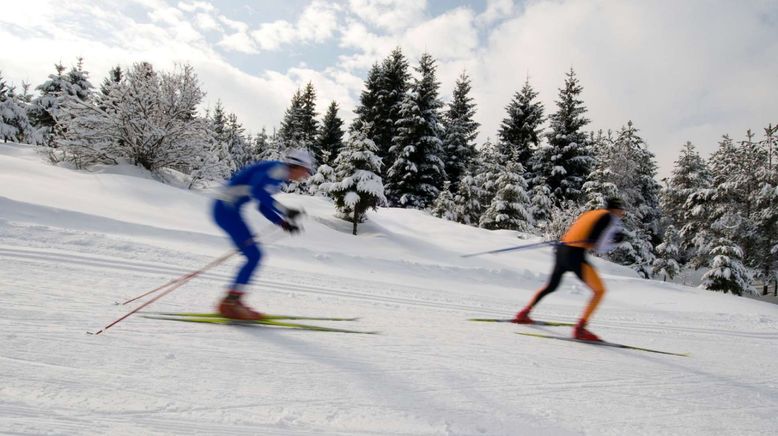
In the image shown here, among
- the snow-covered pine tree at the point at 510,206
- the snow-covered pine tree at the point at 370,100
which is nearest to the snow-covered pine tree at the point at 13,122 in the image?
the snow-covered pine tree at the point at 370,100

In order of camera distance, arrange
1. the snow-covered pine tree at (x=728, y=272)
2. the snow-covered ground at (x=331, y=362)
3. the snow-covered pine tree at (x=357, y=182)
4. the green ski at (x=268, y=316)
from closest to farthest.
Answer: the snow-covered ground at (x=331, y=362) < the green ski at (x=268, y=316) < the snow-covered pine tree at (x=357, y=182) < the snow-covered pine tree at (x=728, y=272)

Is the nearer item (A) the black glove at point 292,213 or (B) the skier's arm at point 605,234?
(A) the black glove at point 292,213

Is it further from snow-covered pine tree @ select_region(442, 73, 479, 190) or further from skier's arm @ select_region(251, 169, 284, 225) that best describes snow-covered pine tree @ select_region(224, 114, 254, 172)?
skier's arm @ select_region(251, 169, 284, 225)

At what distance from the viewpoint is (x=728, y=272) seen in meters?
22.3

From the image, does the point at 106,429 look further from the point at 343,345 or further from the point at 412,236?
the point at 412,236

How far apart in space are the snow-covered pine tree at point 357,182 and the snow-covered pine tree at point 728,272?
18299 mm

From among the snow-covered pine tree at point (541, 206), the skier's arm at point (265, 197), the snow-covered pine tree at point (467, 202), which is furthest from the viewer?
the snow-covered pine tree at point (467, 202)

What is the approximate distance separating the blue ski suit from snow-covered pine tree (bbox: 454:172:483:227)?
25.3 m

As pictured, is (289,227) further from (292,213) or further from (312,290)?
(312,290)

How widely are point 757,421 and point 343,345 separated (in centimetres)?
337

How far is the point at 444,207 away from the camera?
2911cm

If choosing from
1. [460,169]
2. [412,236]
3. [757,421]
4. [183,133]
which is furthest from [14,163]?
[460,169]

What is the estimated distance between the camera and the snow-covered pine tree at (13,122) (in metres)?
32.9

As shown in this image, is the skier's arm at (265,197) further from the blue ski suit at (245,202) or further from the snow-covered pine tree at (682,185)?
the snow-covered pine tree at (682,185)
